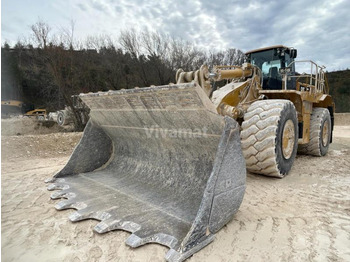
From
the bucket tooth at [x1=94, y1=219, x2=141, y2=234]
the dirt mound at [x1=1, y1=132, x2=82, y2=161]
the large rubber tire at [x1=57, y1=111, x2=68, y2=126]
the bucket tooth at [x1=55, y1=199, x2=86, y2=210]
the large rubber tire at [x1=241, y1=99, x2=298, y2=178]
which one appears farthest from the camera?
the large rubber tire at [x1=57, y1=111, x2=68, y2=126]

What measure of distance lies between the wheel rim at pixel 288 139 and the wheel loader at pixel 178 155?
0.02 metres

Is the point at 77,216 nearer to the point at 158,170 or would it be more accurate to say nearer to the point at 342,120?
the point at 158,170

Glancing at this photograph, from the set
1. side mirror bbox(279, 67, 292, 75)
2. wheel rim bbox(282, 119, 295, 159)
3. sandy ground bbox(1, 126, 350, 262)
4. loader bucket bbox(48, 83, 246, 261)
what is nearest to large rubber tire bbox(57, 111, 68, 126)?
sandy ground bbox(1, 126, 350, 262)

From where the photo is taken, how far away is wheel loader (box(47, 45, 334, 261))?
2.12m

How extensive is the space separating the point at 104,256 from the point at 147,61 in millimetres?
15196

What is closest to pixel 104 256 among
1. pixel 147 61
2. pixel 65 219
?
pixel 65 219

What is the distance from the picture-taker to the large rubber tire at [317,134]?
5.35m

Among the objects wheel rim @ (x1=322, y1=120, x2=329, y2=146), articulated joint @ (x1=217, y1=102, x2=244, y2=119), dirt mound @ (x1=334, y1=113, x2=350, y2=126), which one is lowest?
dirt mound @ (x1=334, y1=113, x2=350, y2=126)

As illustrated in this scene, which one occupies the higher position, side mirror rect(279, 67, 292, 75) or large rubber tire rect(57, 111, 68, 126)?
side mirror rect(279, 67, 292, 75)

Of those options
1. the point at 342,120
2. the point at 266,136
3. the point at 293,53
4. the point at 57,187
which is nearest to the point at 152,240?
the point at 57,187

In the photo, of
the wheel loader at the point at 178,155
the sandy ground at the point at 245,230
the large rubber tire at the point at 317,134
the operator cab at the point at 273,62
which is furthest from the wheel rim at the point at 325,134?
the sandy ground at the point at 245,230

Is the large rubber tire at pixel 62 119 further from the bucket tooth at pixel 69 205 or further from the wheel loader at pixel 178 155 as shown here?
the bucket tooth at pixel 69 205

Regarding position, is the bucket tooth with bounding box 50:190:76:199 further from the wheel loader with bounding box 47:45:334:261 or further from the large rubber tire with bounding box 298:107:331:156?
the large rubber tire with bounding box 298:107:331:156

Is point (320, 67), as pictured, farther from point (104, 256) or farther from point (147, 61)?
point (147, 61)
